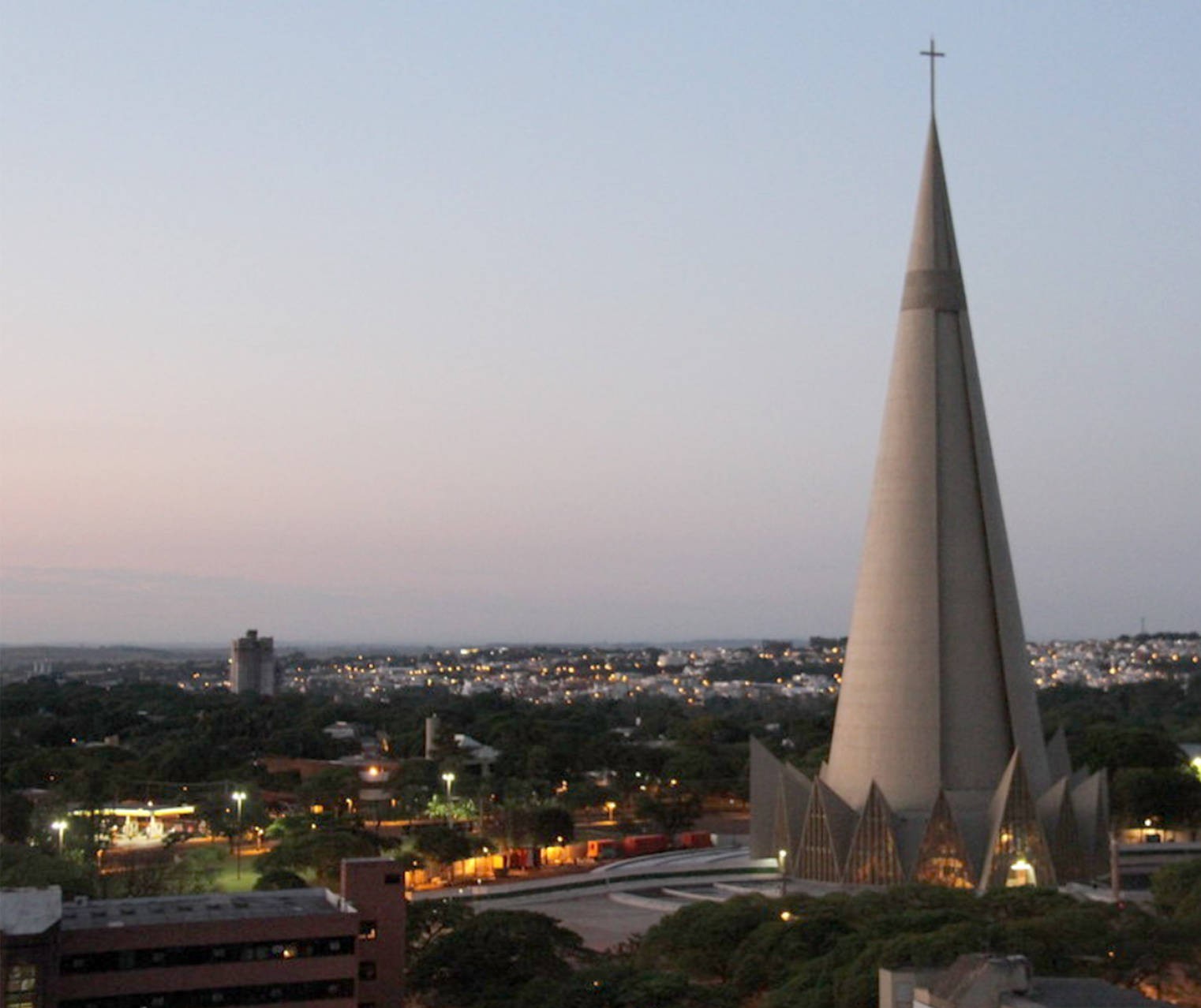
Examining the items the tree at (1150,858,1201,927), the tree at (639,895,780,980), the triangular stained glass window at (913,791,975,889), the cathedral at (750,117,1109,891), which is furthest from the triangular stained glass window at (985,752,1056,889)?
the tree at (639,895,780,980)

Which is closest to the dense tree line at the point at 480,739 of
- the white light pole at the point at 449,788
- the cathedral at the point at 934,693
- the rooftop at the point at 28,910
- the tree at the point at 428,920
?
the white light pole at the point at 449,788

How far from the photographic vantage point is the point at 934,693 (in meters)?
52.8

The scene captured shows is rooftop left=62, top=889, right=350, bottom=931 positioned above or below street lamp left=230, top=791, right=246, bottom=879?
above

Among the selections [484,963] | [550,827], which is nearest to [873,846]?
[484,963]

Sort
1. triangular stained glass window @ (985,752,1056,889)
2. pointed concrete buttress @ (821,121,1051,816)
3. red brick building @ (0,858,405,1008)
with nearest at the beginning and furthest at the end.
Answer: red brick building @ (0,858,405,1008) < triangular stained glass window @ (985,752,1056,889) < pointed concrete buttress @ (821,121,1051,816)

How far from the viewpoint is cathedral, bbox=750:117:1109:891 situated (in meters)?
50.5

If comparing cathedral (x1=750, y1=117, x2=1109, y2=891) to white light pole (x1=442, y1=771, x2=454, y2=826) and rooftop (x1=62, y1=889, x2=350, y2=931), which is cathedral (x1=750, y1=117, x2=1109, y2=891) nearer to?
rooftop (x1=62, y1=889, x2=350, y2=931)

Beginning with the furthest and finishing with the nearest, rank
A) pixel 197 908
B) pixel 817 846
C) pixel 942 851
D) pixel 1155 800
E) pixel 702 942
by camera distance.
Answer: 1. pixel 1155 800
2. pixel 817 846
3. pixel 942 851
4. pixel 702 942
5. pixel 197 908

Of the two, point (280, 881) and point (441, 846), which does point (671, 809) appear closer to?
point (441, 846)

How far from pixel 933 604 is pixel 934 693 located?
2.64 m

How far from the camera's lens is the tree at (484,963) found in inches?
1508

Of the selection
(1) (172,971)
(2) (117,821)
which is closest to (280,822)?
(2) (117,821)

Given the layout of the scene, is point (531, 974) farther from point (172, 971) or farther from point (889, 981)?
point (889, 981)

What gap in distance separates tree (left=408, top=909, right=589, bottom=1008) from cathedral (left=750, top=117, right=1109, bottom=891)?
14.4 m
